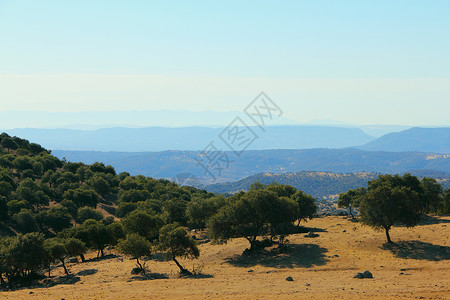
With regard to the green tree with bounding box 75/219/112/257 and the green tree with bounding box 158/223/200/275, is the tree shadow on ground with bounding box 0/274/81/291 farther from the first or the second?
the green tree with bounding box 75/219/112/257

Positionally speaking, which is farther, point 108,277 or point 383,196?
point 383,196

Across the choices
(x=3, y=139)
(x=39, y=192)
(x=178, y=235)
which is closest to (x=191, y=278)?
(x=178, y=235)

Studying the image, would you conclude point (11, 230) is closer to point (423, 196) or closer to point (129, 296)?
point (129, 296)

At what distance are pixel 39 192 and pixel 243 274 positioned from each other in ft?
269

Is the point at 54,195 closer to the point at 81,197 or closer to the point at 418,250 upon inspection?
the point at 81,197

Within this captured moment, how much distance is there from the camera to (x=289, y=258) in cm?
5891

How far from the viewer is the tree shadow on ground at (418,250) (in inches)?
2117

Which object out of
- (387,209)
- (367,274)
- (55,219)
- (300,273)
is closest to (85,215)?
(55,219)

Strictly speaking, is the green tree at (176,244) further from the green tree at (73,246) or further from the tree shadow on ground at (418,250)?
the tree shadow on ground at (418,250)

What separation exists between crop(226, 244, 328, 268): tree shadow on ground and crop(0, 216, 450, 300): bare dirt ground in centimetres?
16

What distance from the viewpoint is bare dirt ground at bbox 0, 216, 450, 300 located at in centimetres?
3900

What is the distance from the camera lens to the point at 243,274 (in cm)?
5169

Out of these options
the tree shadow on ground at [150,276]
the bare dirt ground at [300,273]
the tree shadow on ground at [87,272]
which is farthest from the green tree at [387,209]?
the tree shadow on ground at [87,272]

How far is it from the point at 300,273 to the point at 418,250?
70.5 ft
